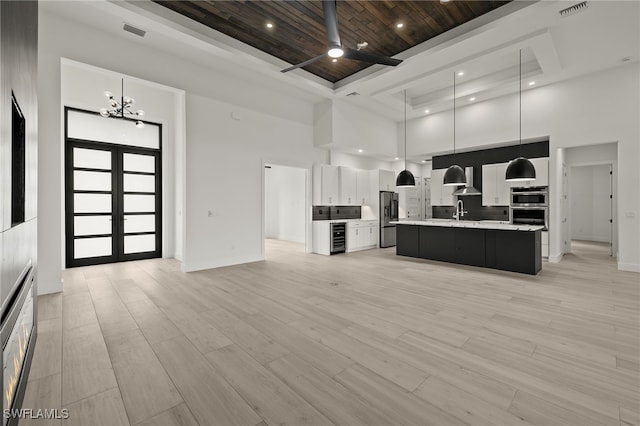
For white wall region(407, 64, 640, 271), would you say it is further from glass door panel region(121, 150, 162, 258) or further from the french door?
the french door

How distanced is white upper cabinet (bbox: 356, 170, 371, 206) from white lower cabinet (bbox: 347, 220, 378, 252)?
69 cm

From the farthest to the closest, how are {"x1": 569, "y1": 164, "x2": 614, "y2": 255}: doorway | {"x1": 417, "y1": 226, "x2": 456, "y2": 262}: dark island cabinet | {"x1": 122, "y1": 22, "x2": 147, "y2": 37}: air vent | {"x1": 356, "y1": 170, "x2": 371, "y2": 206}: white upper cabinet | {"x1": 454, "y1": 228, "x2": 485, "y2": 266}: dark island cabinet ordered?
{"x1": 569, "y1": 164, "x2": 614, "y2": 255}: doorway → {"x1": 356, "y1": 170, "x2": 371, "y2": 206}: white upper cabinet → {"x1": 417, "y1": 226, "x2": 456, "y2": 262}: dark island cabinet → {"x1": 454, "y1": 228, "x2": 485, "y2": 266}: dark island cabinet → {"x1": 122, "y1": 22, "x2": 147, "y2": 37}: air vent

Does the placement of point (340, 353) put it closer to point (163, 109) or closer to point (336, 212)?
point (336, 212)

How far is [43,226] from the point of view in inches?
156

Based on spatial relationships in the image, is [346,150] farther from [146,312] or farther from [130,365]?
[130,365]

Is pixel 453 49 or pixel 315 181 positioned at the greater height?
pixel 453 49

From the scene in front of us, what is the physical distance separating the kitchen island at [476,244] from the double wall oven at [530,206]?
1.56 m

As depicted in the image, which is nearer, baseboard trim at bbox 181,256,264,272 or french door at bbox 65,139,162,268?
baseboard trim at bbox 181,256,264,272

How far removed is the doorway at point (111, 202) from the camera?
18.7 feet

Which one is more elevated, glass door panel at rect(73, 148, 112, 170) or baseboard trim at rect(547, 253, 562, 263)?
glass door panel at rect(73, 148, 112, 170)

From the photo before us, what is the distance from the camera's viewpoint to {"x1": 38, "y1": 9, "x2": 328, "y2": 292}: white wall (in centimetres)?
400

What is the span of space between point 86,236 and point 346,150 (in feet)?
21.3

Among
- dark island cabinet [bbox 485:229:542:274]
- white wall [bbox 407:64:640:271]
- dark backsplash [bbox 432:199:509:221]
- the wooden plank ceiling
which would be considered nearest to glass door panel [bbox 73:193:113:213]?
the wooden plank ceiling

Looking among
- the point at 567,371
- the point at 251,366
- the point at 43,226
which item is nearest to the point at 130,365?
the point at 251,366
